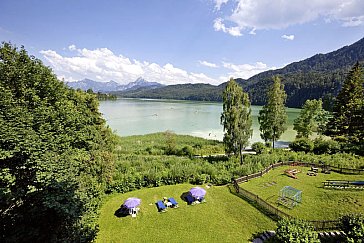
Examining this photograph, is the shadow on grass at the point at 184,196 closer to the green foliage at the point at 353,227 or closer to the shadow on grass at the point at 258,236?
the shadow on grass at the point at 258,236

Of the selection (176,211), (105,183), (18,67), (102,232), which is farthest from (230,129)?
(18,67)

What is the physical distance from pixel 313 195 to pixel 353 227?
6.74 m

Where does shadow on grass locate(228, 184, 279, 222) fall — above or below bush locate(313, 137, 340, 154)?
below

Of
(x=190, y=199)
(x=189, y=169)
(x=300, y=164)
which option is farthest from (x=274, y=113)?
(x=190, y=199)

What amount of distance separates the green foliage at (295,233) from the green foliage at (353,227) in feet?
4.64

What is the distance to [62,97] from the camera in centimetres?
1558

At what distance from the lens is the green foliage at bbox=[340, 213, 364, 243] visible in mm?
9023

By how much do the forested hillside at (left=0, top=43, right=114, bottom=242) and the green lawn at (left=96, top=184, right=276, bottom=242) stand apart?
1.79 metres

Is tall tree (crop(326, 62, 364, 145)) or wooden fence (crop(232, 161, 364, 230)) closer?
wooden fence (crop(232, 161, 364, 230))

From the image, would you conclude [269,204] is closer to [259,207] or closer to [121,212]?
[259,207]

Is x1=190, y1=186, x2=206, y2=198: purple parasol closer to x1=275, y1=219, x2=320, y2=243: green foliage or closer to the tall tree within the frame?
x1=275, y1=219, x2=320, y2=243: green foliage

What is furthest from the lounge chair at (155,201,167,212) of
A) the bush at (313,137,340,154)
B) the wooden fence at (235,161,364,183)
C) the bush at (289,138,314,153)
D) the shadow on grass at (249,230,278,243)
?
the bush at (313,137,340,154)

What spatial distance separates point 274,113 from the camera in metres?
30.6

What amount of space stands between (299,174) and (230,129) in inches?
362
